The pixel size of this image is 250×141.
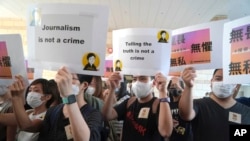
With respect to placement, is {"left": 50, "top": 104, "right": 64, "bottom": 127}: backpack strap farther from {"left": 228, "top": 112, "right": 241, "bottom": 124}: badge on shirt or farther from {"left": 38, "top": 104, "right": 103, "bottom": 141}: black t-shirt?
{"left": 228, "top": 112, "right": 241, "bottom": 124}: badge on shirt

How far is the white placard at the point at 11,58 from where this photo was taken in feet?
6.44

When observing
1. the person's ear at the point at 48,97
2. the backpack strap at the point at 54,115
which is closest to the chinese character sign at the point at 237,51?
the backpack strap at the point at 54,115

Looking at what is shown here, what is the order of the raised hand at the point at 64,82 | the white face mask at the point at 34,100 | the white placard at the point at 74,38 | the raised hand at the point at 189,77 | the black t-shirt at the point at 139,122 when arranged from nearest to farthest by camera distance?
the raised hand at the point at 64,82
the white placard at the point at 74,38
the raised hand at the point at 189,77
the black t-shirt at the point at 139,122
the white face mask at the point at 34,100

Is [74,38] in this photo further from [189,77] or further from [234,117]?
[234,117]

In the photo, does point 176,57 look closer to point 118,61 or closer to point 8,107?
point 118,61

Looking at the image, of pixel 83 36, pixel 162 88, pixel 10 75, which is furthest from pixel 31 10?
pixel 162 88

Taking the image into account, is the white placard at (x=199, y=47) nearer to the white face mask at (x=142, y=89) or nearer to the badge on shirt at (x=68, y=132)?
the white face mask at (x=142, y=89)

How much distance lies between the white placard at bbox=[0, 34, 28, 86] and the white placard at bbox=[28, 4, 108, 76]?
46cm

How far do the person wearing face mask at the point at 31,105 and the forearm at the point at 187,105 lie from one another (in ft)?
3.32

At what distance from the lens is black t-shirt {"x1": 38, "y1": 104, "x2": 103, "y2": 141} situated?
64.1 inches

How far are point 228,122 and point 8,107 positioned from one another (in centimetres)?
173

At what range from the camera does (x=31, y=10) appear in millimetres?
1613

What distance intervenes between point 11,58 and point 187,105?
1.25 m

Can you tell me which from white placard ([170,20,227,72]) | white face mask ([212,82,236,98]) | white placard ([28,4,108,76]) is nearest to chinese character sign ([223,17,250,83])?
white placard ([170,20,227,72])
